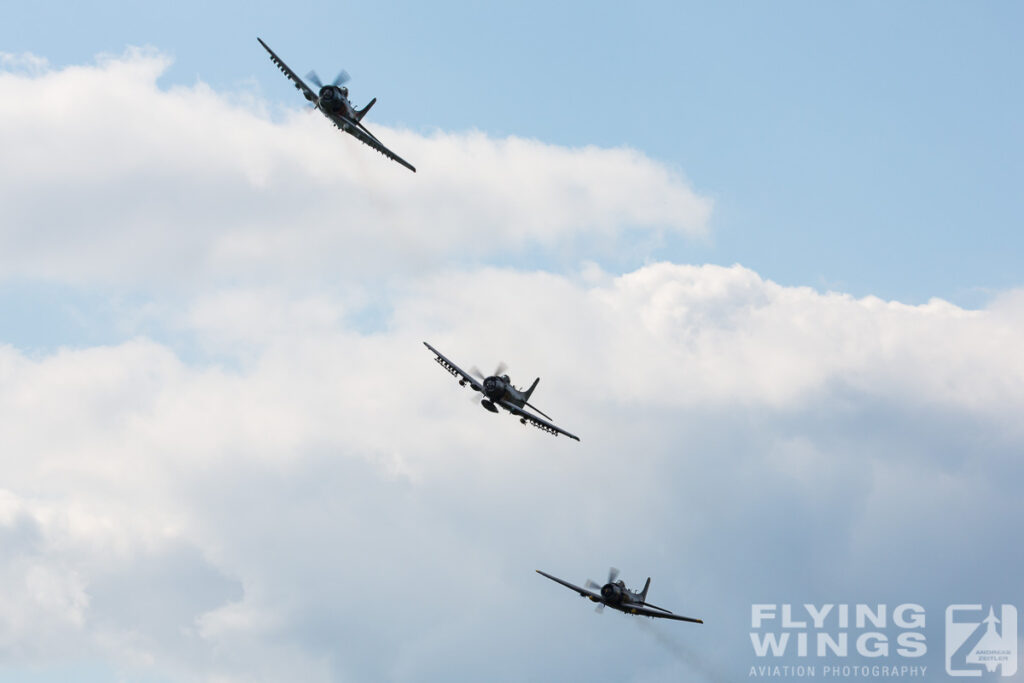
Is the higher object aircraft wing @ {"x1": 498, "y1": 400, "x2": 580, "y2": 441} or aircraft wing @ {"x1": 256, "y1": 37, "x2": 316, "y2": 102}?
aircraft wing @ {"x1": 256, "y1": 37, "x2": 316, "y2": 102}

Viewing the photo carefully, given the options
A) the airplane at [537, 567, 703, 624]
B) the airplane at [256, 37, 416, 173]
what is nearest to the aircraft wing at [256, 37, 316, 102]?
the airplane at [256, 37, 416, 173]

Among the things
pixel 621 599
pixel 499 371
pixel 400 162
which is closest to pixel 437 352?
pixel 499 371

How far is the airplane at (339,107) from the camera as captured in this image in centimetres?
12950

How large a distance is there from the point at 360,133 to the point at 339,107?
11.6 feet

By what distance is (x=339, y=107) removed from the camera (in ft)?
426

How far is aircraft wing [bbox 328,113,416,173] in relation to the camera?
130375 mm

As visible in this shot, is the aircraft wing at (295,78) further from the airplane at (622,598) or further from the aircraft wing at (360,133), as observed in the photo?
the airplane at (622,598)

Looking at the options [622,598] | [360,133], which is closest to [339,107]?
[360,133]

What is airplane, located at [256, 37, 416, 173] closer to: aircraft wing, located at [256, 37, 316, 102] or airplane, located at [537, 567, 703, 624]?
aircraft wing, located at [256, 37, 316, 102]

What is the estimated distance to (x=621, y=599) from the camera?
155500 millimetres

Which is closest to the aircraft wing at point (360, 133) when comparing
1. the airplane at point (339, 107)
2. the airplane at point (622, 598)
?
the airplane at point (339, 107)

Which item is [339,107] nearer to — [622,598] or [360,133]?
[360,133]

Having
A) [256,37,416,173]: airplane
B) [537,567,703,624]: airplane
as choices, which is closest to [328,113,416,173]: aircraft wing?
[256,37,416,173]: airplane

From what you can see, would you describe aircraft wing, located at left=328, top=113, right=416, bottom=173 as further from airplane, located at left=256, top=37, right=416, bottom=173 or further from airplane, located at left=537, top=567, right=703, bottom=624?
airplane, located at left=537, top=567, right=703, bottom=624
